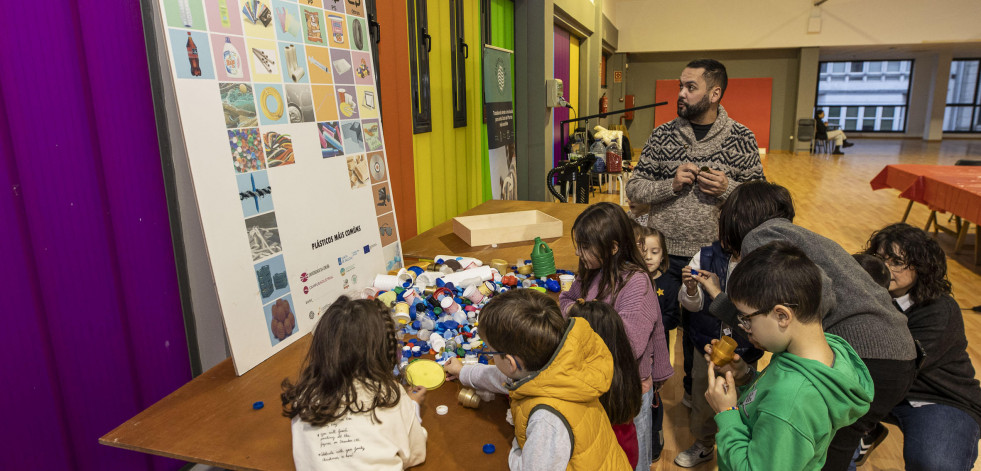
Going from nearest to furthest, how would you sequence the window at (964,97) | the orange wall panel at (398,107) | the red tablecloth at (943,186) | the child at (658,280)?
the child at (658,280) < the orange wall panel at (398,107) < the red tablecloth at (943,186) < the window at (964,97)

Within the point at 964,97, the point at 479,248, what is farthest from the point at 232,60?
the point at 964,97

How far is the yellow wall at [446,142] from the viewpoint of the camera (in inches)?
146

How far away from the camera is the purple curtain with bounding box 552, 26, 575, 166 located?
6.92 m

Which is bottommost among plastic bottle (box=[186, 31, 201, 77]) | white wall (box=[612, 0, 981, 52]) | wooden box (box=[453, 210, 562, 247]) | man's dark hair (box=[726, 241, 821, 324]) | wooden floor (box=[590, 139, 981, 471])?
wooden floor (box=[590, 139, 981, 471])

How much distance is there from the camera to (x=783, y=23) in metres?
13.3

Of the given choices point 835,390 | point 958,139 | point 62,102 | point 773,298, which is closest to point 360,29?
point 62,102

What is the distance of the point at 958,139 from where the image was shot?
17000mm

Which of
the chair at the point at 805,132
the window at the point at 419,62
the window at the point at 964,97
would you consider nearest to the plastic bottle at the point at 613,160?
the window at the point at 419,62

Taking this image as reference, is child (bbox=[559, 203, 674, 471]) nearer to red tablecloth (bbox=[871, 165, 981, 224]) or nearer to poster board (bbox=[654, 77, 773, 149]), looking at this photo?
red tablecloth (bbox=[871, 165, 981, 224])

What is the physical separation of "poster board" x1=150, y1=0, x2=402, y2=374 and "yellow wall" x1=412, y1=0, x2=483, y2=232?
1142 mm

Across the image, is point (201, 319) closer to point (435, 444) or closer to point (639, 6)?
point (435, 444)

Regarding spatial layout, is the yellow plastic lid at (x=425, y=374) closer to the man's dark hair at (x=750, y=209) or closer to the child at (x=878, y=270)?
the man's dark hair at (x=750, y=209)

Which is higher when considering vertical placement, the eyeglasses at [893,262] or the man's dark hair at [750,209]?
the man's dark hair at [750,209]

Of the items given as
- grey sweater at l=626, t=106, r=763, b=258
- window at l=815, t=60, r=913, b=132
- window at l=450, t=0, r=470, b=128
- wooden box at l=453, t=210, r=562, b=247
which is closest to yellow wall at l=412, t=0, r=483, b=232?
window at l=450, t=0, r=470, b=128
